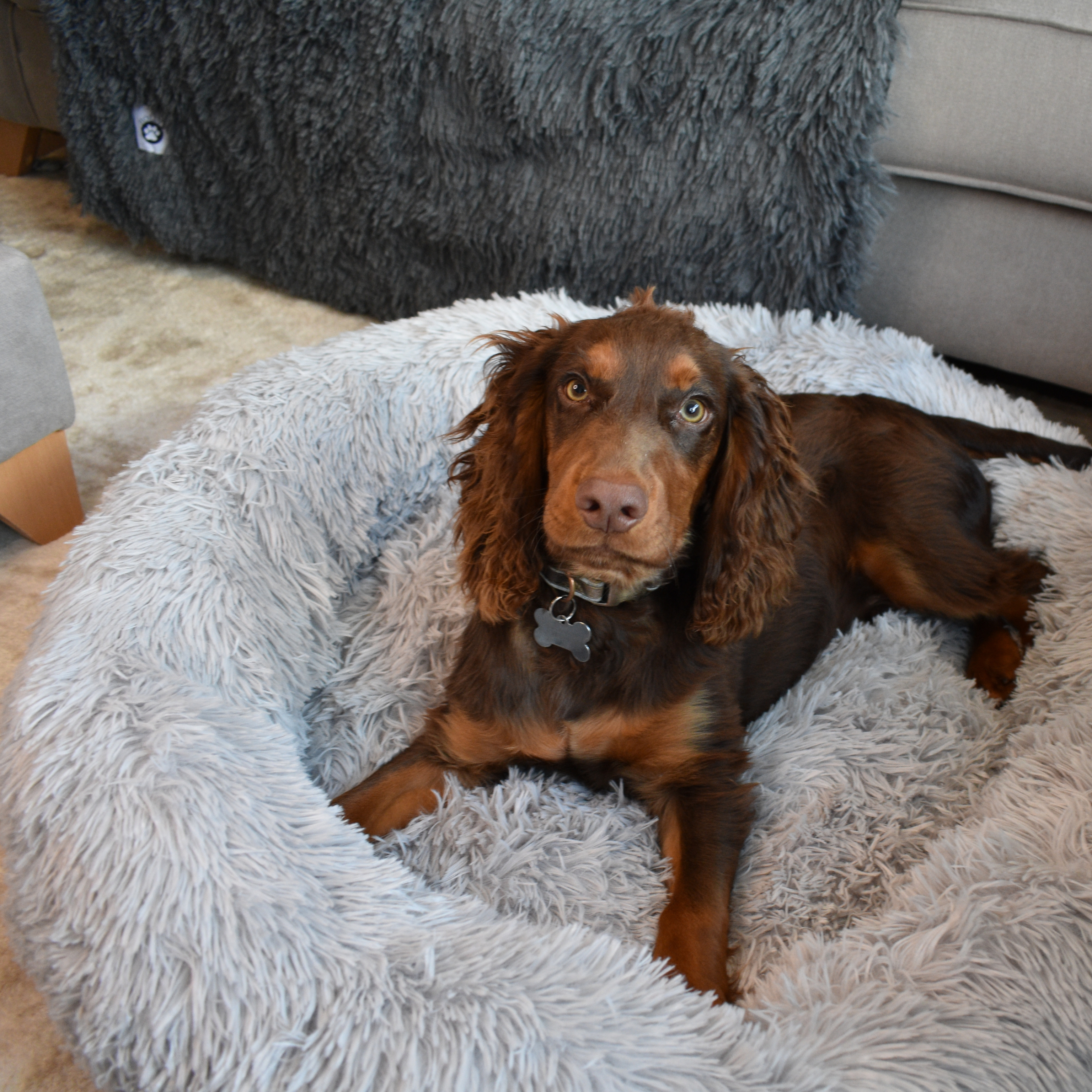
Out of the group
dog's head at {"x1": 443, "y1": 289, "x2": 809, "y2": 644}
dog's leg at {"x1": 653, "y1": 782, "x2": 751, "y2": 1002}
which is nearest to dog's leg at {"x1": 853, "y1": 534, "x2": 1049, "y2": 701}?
dog's head at {"x1": 443, "y1": 289, "x2": 809, "y2": 644}

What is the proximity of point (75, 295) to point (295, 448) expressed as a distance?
1899mm

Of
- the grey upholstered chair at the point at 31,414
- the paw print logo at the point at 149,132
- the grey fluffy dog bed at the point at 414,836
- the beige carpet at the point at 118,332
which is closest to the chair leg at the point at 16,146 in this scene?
the beige carpet at the point at 118,332

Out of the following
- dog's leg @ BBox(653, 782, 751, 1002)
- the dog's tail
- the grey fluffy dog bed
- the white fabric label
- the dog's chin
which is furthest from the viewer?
the white fabric label

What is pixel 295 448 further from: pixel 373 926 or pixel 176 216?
pixel 176 216

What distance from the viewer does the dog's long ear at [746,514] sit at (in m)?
1.55

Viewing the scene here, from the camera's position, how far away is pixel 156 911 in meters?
1.26

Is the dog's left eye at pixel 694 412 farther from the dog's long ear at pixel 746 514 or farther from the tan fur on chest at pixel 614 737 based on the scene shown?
the tan fur on chest at pixel 614 737

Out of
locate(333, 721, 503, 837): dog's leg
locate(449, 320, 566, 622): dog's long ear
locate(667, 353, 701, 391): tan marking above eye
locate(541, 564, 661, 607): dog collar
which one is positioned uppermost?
locate(667, 353, 701, 391): tan marking above eye

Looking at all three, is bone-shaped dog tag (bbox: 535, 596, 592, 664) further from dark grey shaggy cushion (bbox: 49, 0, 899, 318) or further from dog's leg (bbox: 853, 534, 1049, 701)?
dark grey shaggy cushion (bbox: 49, 0, 899, 318)

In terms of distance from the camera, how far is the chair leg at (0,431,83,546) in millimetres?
2291

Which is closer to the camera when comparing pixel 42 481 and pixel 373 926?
pixel 373 926

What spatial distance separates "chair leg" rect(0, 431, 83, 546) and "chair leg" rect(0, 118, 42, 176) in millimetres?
2597

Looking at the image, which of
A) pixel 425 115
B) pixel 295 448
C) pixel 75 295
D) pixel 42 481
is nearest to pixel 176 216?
pixel 75 295

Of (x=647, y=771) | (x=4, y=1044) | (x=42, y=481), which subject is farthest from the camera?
(x=42, y=481)
